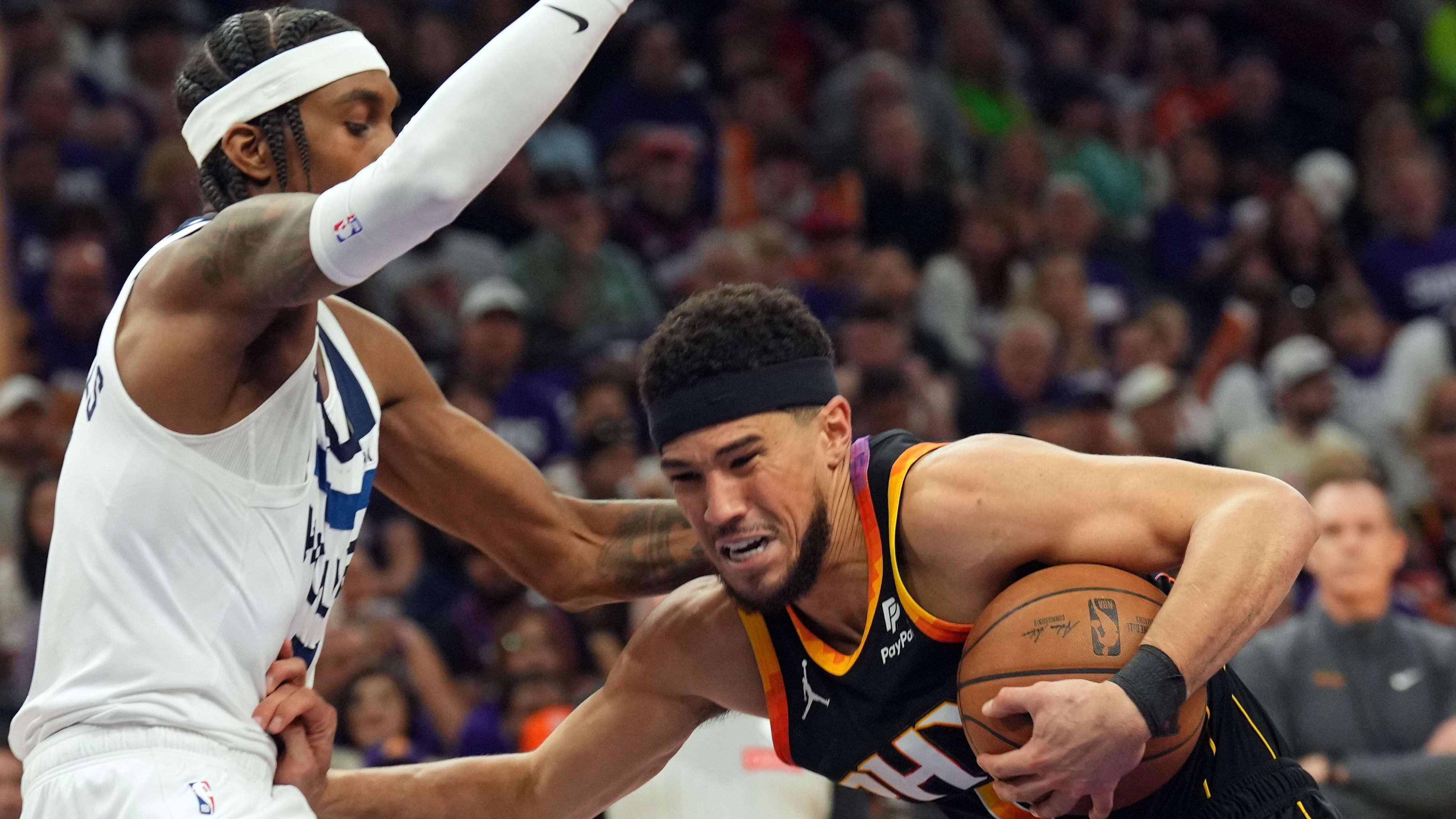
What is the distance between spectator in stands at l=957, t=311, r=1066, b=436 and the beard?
5.74 m

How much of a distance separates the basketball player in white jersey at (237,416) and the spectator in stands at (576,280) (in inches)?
224

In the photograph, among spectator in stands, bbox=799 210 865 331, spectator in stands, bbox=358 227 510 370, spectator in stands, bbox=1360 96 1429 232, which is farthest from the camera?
spectator in stands, bbox=1360 96 1429 232

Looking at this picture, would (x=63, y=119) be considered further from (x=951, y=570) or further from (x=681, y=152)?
(x=951, y=570)

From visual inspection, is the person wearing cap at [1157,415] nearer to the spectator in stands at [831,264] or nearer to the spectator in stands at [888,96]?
the spectator in stands at [831,264]

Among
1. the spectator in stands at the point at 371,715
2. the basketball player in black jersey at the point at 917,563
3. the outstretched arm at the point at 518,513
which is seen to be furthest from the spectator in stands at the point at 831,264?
the basketball player in black jersey at the point at 917,563

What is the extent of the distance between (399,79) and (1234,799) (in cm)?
749

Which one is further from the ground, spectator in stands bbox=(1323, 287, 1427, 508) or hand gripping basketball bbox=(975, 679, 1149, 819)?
hand gripping basketball bbox=(975, 679, 1149, 819)

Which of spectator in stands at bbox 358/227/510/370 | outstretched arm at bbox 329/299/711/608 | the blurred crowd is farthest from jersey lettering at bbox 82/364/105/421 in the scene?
spectator in stands at bbox 358/227/510/370

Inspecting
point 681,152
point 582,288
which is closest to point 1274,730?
point 582,288

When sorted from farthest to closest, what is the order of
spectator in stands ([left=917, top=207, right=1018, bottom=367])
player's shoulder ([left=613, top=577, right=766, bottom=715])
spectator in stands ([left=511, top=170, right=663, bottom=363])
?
spectator in stands ([left=917, top=207, right=1018, bottom=367]) < spectator in stands ([left=511, top=170, right=663, bottom=363]) < player's shoulder ([left=613, top=577, right=766, bottom=715])

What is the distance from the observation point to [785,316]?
343 centimetres

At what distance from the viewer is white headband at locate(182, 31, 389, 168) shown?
→ 315 centimetres

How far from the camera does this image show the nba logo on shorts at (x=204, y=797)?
2.86 m

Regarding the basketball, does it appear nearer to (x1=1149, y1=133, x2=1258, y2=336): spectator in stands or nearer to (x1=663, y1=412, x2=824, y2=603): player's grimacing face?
(x1=663, y1=412, x2=824, y2=603): player's grimacing face
